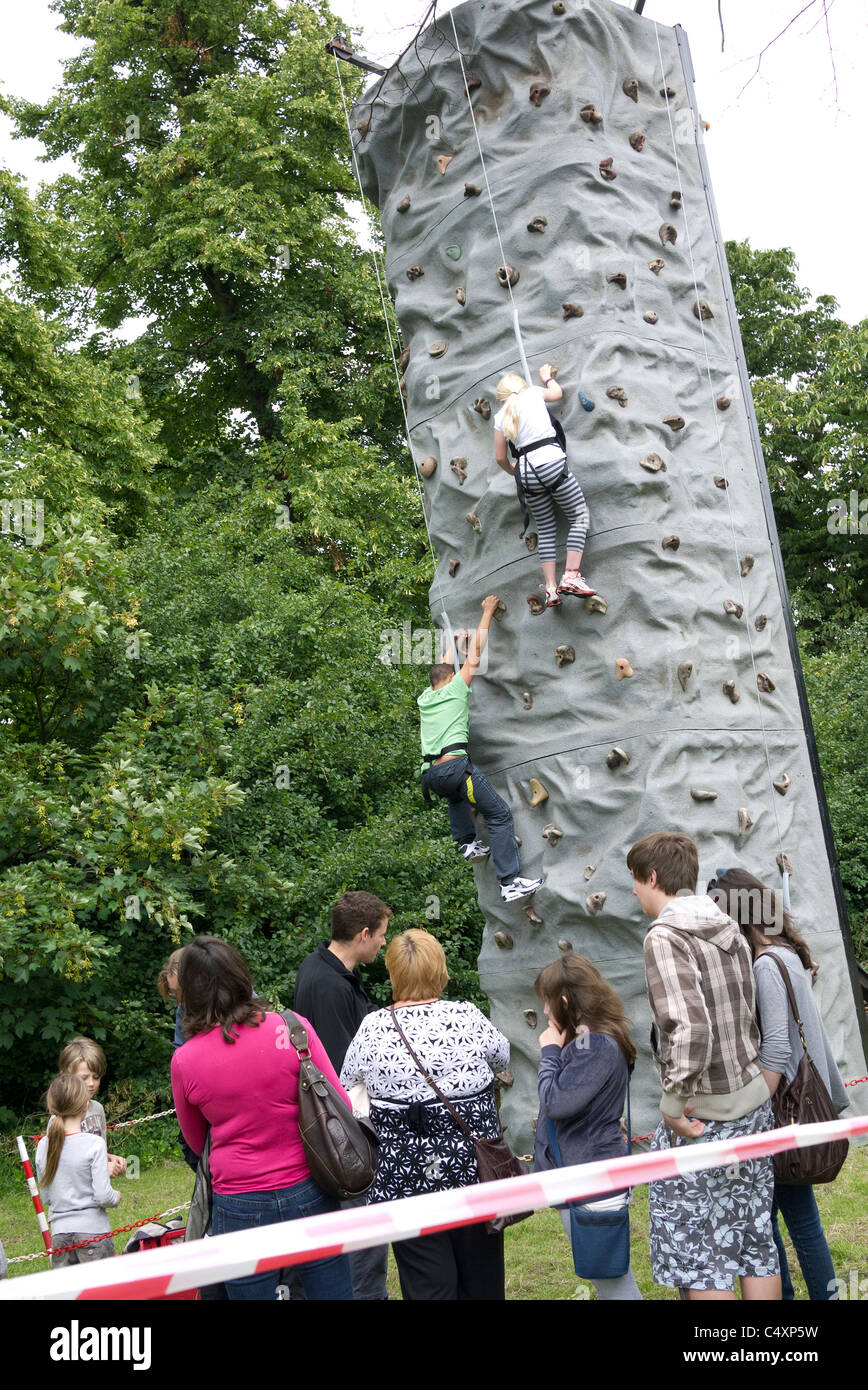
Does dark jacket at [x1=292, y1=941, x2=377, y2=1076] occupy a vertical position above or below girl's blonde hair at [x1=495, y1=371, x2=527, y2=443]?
below

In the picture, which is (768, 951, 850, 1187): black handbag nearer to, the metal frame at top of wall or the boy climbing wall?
the boy climbing wall

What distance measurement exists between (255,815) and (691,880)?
806cm

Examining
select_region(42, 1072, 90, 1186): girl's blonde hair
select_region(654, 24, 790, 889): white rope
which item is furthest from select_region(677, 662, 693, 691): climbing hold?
select_region(42, 1072, 90, 1186): girl's blonde hair

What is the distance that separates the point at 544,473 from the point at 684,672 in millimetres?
1365

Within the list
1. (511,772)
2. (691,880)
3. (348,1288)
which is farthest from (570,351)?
(348,1288)

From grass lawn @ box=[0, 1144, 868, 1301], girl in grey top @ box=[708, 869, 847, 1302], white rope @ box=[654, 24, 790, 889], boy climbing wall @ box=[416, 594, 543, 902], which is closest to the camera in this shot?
girl in grey top @ box=[708, 869, 847, 1302]

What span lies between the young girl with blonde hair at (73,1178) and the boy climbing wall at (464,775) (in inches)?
109

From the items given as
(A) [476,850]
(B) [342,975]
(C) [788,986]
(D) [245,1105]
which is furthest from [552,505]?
(D) [245,1105]

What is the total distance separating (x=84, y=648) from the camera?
1036cm

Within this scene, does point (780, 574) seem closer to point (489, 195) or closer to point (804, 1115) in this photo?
point (489, 195)

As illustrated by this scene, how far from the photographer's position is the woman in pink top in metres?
3.43

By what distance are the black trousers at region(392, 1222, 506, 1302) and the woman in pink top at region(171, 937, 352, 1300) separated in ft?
1.10

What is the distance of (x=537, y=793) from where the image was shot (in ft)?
23.3
